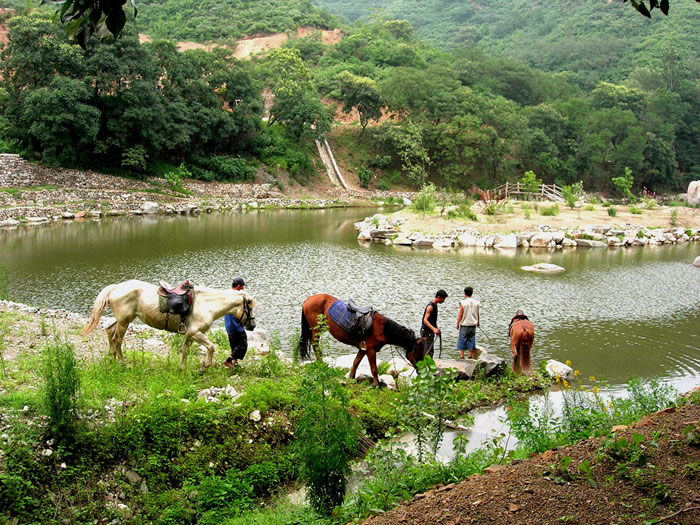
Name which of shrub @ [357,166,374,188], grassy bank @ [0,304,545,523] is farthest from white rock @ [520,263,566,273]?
shrub @ [357,166,374,188]

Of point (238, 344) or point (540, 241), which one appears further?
point (540, 241)

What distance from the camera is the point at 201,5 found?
78.6m

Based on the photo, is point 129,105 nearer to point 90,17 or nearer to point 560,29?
point 90,17

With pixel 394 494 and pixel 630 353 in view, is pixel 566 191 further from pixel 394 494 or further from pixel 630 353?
pixel 394 494

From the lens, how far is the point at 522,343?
10.0m

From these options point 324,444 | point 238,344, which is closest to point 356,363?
point 238,344

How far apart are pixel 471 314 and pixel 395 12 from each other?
427 feet

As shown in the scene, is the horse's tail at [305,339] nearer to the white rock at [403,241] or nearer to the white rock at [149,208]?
the white rock at [403,241]

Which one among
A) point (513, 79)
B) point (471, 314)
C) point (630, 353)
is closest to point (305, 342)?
point (471, 314)

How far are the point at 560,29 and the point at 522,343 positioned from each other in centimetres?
10474

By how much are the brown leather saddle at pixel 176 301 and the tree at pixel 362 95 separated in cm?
4681

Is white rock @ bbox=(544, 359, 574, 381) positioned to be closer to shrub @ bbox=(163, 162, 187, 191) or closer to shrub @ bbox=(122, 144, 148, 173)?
shrub @ bbox=(122, 144, 148, 173)

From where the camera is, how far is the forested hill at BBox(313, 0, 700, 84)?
8388 cm

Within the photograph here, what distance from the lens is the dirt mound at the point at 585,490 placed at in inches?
163
